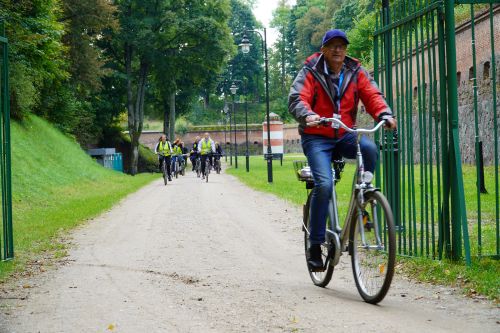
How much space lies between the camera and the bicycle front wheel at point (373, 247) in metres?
6.15

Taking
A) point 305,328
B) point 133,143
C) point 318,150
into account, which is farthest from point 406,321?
point 133,143

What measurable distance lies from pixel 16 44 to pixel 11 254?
15246 millimetres

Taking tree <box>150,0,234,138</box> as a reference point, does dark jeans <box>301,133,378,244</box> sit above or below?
below

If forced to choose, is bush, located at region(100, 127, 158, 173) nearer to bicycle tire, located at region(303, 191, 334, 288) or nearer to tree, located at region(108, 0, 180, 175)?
tree, located at region(108, 0, 180, 175)

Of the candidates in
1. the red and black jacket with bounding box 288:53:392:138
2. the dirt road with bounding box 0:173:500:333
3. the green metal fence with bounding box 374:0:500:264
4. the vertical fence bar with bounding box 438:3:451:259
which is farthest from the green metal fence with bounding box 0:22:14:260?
the vertical fence bar with bounding box 438:3:451:259

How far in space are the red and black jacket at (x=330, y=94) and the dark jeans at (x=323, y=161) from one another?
7 centimetres

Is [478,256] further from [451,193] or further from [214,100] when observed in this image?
[214,100]

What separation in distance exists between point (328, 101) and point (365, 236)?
4.05 feet

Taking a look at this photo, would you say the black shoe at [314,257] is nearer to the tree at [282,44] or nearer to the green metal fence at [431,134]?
the green metal fence at [431,134]

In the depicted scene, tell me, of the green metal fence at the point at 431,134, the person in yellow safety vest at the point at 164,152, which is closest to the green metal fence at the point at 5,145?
the green metal fence at the point at 431,134

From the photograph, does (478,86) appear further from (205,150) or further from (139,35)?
(139,35)

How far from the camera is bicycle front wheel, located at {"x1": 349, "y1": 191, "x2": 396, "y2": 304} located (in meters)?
6.15

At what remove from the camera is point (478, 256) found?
327 inches

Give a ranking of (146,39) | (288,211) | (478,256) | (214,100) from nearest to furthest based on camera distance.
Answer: (478,256)
(288,211)
(146,39)
(214,100)
